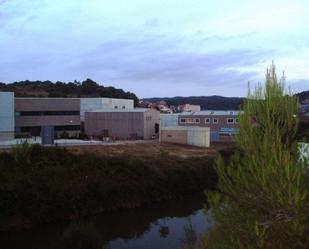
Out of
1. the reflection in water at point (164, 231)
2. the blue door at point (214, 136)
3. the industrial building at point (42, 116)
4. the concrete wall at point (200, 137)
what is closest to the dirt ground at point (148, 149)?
the concrete wall at point (200, 137)

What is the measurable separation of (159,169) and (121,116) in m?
26.5

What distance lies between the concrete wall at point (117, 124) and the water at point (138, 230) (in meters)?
30.1

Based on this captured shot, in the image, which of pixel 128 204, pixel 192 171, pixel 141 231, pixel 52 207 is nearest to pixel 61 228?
pixel 52 207

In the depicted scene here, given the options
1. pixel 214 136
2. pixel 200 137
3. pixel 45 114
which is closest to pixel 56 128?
pixel 45 114

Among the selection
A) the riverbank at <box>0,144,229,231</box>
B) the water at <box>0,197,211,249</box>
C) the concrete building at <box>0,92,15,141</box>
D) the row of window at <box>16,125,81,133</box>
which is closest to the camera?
the water at <box>0,197,211,249</box>

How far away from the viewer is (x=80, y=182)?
104 ft

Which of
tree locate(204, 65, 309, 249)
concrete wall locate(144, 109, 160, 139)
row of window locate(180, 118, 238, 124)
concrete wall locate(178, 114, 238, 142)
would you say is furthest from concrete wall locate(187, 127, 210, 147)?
tree locate(204, 65, 309, 249)

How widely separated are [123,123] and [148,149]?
14415 mm

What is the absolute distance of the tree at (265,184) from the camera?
609 centimetres

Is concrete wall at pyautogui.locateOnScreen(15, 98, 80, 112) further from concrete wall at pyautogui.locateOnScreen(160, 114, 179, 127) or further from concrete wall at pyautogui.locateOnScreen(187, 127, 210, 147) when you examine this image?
concrete wall at pyautogui.locateOnScreen(187, 127, 210, 147)

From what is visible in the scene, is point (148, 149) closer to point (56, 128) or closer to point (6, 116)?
point (6, 116)

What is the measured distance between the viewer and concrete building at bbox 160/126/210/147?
183 feet

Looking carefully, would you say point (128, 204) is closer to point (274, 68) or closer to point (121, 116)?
→ point (274, 68)

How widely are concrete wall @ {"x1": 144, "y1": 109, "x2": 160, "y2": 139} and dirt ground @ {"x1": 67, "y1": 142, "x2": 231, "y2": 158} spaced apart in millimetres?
6799
